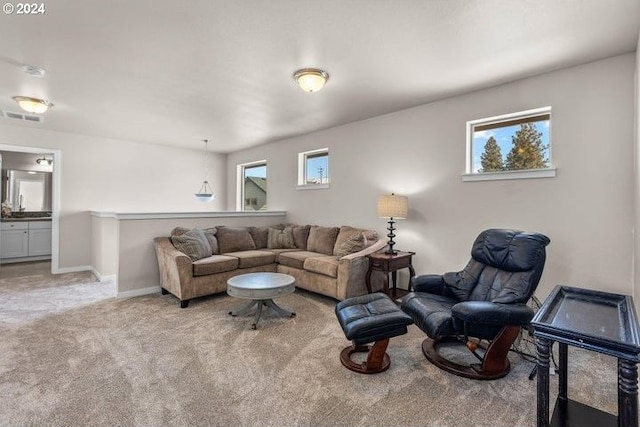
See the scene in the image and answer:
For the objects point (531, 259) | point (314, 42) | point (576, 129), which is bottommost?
point (531, 259)

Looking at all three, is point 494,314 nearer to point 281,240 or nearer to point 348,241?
point 348,241

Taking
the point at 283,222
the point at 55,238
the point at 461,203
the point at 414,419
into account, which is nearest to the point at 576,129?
the point at 461,203

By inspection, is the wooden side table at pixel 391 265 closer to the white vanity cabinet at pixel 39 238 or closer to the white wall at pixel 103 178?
A: the white wall at pixel 103 178

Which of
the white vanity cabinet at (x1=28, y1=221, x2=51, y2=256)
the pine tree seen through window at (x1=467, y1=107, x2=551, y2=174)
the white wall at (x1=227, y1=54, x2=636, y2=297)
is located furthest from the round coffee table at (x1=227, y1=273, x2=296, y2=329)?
the white vanity cabinet at (x1=28, y1=221, x2=51, y2=256)

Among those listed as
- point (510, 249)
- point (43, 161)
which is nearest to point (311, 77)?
point (510, 249)

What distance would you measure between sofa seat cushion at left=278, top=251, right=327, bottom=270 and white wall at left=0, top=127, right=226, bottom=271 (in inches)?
135

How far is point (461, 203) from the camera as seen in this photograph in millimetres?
3576

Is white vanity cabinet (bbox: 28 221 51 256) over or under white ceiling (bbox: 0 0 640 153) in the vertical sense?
under

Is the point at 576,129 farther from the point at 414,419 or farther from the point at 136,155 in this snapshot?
the point at 136,155

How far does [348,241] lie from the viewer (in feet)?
13.4

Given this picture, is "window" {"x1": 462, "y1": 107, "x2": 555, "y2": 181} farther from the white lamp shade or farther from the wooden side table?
the wooden side table

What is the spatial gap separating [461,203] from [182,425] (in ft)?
10.8

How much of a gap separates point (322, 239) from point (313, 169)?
1493 mm

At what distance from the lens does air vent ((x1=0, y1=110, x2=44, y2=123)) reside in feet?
14.2
